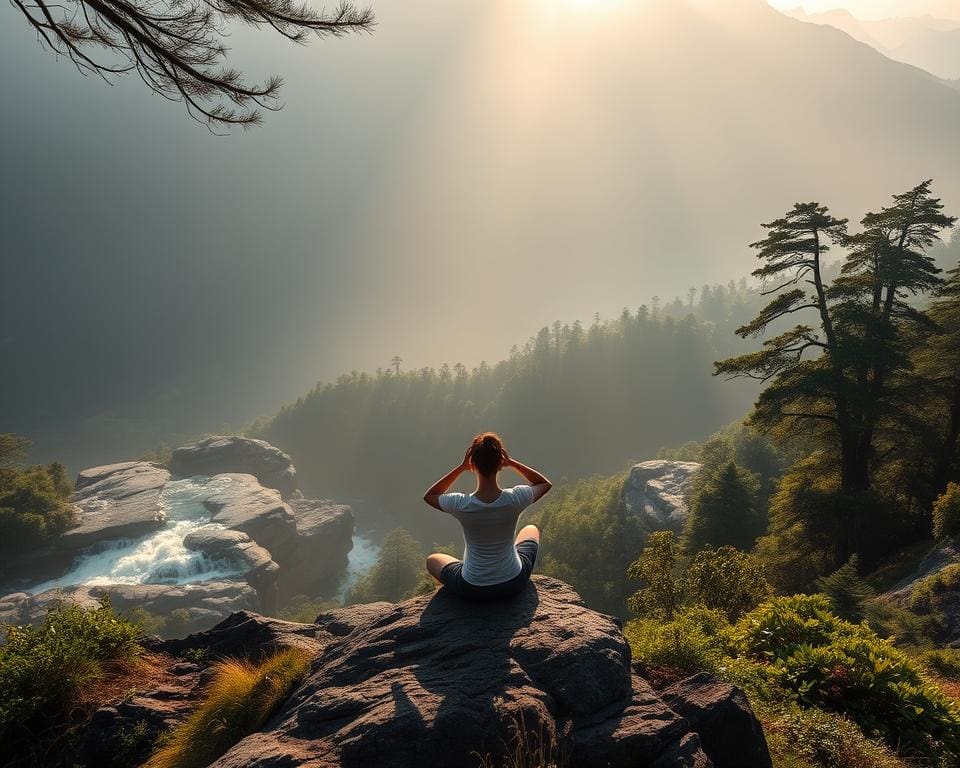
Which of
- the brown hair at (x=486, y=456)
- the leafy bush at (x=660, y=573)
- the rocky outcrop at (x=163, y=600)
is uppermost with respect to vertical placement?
the brown hair at (x=486, y=456)

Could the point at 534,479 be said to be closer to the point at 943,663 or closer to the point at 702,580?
the point at 943,663

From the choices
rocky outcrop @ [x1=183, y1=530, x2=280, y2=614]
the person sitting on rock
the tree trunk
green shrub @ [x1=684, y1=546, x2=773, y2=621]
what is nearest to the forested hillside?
rocky outcrop @ [x1=183, y1=530, x2=280, y2=614]

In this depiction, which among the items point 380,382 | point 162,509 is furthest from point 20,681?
point 380,382

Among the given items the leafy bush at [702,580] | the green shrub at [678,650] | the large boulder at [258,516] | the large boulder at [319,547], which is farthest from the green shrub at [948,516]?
the large boulder at [319,547]

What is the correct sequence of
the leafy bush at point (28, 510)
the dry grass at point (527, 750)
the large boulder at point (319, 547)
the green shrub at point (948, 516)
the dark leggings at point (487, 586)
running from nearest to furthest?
the dry grass at point (527, 750)
the dark leggings at point (487, 586)
the green shrub at point (948, 516)
the leafy bush at point (28, 510)
the large boulder at point (319, 547)

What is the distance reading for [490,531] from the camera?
5.02m

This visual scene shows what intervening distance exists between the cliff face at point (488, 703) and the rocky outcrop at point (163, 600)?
59965mm

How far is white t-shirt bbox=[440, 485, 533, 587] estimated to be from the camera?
4.95m

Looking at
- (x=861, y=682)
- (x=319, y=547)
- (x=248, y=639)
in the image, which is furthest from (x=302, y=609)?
(x=861, y=682)

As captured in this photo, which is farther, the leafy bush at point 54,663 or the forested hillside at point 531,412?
the forested hillside at point 531,412

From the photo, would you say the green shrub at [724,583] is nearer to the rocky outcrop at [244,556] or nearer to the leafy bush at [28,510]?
the rocky outcrop at [244,556]

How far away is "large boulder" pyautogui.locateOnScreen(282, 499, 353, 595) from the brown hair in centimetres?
9244

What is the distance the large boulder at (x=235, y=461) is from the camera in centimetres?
10425

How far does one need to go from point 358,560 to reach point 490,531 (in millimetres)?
110215
